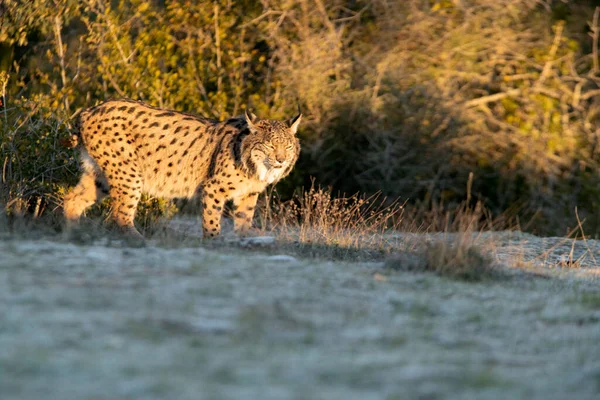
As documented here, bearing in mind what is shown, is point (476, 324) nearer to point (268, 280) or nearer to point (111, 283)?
point (268, 280)

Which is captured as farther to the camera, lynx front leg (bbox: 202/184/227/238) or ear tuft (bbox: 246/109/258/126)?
ear tuft (bbox: 246/109/258/126)

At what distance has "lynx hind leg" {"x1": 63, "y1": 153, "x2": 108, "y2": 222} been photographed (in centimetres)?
980

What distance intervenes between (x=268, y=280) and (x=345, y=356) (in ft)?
5.27

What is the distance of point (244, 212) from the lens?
10.0m

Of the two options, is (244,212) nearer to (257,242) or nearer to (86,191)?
(86,191)

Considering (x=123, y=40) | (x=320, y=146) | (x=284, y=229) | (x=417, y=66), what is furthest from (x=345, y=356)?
(x=417, y=66)

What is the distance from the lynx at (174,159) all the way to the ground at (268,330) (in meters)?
2.66

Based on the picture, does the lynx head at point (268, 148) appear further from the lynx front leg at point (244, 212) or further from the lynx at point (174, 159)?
the lynx front leg at point (244, 212)

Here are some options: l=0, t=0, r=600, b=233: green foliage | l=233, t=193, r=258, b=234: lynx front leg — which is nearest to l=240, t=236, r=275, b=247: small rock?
l=233, t=193, r=258, b=234: lynx front leg

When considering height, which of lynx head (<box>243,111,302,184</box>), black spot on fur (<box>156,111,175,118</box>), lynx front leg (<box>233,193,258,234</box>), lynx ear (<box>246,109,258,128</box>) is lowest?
lynx front leg (<box>233,193,258,234</box>)

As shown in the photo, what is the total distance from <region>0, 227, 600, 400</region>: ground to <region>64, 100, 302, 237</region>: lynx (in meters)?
2.66

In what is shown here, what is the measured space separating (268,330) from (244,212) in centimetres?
541

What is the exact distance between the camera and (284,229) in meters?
9.80

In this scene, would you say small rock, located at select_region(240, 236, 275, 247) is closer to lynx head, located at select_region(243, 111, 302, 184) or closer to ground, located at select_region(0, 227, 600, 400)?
ground, located at select_region(0, 227, 600, 400)
